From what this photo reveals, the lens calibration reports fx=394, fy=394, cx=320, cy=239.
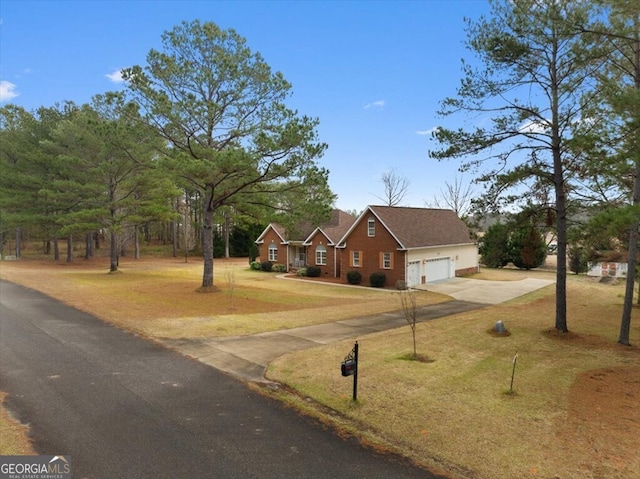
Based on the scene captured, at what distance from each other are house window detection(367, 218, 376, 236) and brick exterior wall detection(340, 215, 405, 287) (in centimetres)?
9

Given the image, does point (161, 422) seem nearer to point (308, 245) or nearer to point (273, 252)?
point (308, 245)

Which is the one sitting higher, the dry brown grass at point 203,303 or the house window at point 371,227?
the house window at point 371,227

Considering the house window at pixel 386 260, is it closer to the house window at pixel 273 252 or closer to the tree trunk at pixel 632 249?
the house window at pixel 273 252

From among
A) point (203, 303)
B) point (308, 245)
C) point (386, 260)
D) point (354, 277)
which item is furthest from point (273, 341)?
point (308, 245)

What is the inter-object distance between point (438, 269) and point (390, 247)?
19.8ft

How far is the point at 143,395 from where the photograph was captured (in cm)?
782

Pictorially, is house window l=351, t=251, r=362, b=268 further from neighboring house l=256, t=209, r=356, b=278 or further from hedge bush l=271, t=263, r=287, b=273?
hedge bush l=271, t=263, r=287, b=273

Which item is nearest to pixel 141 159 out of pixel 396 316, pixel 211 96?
pixel 211 96

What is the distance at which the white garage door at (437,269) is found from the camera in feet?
101

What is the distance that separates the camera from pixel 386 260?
28.6 m

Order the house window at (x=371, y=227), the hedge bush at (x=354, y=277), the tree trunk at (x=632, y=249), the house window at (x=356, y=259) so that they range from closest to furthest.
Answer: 1. the tree trunk at (x=632, y=249)
2. the house window at (x=371, y=227)
3. the hedge bush at (x=354, y=277)
4. the house window at (x=356, y=259)

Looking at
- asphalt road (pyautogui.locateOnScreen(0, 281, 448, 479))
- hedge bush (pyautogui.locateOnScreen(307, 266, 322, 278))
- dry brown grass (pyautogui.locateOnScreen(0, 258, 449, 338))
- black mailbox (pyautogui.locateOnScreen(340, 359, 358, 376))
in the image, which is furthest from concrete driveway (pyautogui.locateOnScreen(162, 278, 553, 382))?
hedge bush (pyautogui.locateOnScreen(307, 266, 322, 278))

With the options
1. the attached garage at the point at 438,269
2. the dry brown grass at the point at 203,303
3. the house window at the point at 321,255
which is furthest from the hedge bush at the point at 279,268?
the attached garage at the point at 438,269

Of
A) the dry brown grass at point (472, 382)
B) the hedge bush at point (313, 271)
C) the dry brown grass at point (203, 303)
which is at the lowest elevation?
the dry brown grass at point (472, 382)
